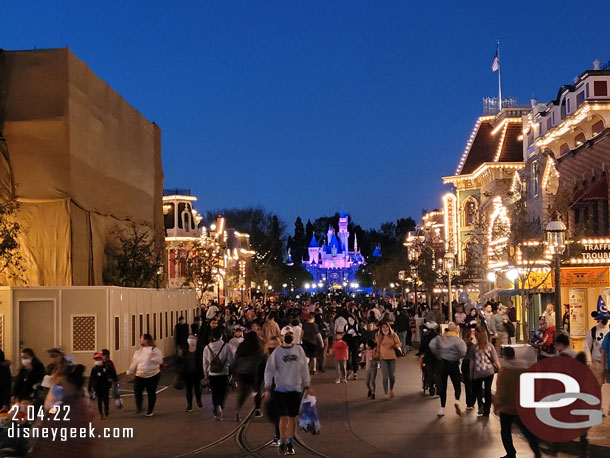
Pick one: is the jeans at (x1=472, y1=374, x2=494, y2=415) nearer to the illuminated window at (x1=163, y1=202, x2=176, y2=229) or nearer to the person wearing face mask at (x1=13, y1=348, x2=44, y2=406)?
the person wearing face mask at (x1=13, y1=348, x2=44, y2=406)

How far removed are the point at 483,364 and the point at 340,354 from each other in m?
7.02

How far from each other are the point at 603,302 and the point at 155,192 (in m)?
21.2

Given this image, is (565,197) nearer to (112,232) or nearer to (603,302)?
(603,302)

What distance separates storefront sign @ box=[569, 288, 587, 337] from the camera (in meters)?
33.6

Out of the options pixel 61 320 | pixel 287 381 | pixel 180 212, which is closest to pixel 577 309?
pixel 61 320

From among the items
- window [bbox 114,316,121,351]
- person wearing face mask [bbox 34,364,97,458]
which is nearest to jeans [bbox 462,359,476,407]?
person wearing face mask [bbox 34,364,97,458]

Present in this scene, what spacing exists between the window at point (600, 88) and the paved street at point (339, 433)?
19840 mm

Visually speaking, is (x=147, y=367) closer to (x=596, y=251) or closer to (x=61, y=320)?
(x=61, y=320)

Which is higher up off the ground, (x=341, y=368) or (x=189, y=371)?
(x=189, y=371)

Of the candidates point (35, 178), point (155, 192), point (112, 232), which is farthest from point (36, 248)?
point (155, 192)

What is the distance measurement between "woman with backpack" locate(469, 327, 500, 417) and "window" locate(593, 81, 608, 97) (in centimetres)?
2145

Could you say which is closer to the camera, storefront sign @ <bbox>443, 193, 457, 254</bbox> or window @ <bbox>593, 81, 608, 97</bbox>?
window @ <bbox>593, 81, 608, 97</bbox>

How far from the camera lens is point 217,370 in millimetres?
16312

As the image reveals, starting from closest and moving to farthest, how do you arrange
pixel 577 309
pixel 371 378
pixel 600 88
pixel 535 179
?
pixel 371 378 < pixel 577 309 < pixel 600 88 < pixel 535 179
